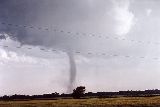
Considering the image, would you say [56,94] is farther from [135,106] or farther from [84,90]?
[135,106]

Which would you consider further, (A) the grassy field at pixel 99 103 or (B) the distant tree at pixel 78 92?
(B) the distant tree at pixel 78 92

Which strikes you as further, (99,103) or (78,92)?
(78,92)

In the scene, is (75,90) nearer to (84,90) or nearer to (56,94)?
(84,90)

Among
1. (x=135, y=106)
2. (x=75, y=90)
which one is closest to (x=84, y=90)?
(x=75, y=90)

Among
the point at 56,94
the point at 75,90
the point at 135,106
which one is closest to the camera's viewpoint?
the point at 135,106

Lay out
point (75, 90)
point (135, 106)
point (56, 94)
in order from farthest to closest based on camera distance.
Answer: point (56, 94), point (75, 90), point (135, 106)

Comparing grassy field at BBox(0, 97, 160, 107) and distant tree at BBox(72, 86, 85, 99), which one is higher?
distant tree at BBox(72, 86, 85, 99)

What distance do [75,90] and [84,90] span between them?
162 inches

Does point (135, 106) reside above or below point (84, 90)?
below

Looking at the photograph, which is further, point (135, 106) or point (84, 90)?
point (84, 90)

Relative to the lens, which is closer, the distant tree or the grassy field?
the grassy field

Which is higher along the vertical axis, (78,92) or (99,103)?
(78,92)

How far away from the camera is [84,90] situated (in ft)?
397

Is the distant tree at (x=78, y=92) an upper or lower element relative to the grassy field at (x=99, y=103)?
upper
